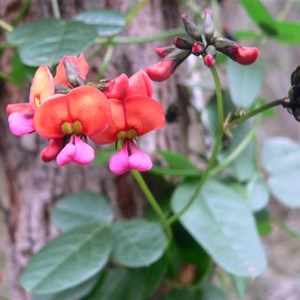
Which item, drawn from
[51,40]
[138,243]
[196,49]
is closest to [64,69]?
[196,49]

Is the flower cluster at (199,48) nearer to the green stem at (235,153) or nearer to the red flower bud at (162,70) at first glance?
the red flower bud at (162,70)

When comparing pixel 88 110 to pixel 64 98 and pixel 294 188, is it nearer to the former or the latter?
pixel 64 98

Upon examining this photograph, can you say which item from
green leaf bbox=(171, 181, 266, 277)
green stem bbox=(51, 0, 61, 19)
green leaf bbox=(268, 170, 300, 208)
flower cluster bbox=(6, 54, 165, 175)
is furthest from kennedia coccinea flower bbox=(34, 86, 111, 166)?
green leaf bbox=(268, 170, 300, 208)

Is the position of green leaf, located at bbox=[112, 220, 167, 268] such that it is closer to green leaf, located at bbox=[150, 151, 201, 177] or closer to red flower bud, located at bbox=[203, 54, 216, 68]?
green leaf, located at bbox=[150, 151, 201, 177]

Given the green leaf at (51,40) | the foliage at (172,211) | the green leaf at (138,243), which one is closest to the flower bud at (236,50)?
the foliage at (172,211)

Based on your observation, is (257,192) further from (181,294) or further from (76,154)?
(76,154)

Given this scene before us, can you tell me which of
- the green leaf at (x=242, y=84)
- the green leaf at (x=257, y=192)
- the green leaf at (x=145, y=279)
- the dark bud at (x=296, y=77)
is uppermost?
the dark bud at (x=296, y=77)
